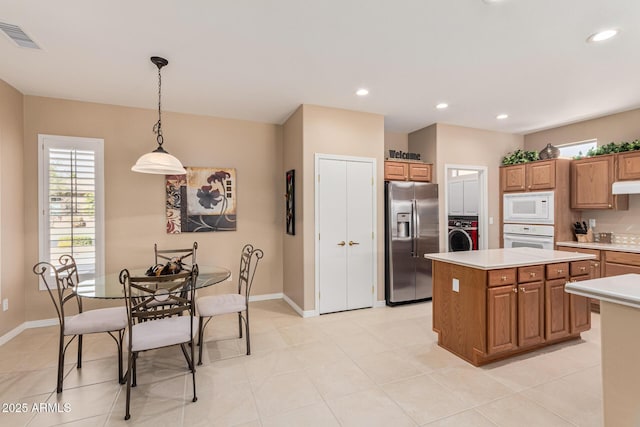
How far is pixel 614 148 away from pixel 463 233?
2323mm

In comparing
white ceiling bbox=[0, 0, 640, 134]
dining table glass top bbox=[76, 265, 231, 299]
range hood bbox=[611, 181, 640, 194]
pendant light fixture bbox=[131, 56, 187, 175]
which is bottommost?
dining table glass top bbox=[76, 265, 231, 299]

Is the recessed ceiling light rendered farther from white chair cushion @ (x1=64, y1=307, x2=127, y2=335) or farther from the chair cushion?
white chair cushion @ (x1=64, y1=307, x2=127, y2=335)

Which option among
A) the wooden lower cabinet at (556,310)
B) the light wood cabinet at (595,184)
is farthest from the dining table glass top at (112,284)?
the light wood cabinet at (595,184)

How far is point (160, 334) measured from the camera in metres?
2.22

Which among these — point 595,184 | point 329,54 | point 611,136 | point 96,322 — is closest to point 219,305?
point 96,322

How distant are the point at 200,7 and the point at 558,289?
3960 millimetres

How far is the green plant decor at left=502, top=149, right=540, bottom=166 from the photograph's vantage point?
5.02 m

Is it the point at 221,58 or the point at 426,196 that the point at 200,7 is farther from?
the point at 426,196

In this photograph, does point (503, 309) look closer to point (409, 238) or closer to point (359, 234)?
point (409, 238)

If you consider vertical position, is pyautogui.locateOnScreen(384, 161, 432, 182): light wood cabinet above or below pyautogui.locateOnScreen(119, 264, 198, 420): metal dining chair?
above

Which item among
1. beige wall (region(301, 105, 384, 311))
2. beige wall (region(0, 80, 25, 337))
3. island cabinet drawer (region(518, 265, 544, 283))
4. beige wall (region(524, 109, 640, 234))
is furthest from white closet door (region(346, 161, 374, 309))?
beige wall (region(0, 80, 25, 337))

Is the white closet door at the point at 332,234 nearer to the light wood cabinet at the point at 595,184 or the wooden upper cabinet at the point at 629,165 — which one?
the light wood cabinet at the point at 595,184

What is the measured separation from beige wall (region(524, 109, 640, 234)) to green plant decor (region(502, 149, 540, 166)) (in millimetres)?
556

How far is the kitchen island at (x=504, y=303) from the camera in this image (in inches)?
103
